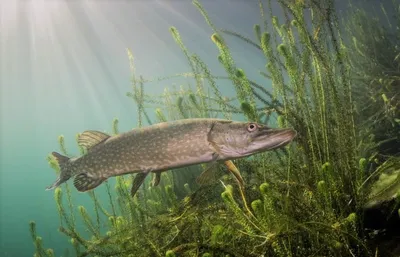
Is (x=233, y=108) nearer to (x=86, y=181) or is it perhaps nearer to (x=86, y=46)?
(x=86, y=181)

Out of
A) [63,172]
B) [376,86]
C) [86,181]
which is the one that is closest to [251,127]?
[86,181]

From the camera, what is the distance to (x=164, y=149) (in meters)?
2.72

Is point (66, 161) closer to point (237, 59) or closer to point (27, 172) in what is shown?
point (237, 59)

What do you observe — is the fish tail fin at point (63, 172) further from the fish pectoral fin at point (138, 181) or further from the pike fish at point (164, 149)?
the fish pectoral fin at point (138, 181)

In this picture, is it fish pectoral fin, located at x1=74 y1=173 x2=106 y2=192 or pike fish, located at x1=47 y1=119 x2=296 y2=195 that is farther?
fish pectoral fin, located at x1=74 y1=173 x2=106 y2=192

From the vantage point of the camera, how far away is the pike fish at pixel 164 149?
254 cm

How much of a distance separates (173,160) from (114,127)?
168 cm

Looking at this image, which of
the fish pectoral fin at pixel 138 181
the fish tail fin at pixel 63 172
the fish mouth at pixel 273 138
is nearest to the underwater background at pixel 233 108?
the fish mouth at pixel 273 138

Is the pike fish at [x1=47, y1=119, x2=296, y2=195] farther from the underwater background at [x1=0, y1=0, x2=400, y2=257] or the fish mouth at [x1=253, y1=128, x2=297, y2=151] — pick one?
the underwater background at [x1=0, y1=0, x2=400, y2=257]

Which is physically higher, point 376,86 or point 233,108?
point 233,108

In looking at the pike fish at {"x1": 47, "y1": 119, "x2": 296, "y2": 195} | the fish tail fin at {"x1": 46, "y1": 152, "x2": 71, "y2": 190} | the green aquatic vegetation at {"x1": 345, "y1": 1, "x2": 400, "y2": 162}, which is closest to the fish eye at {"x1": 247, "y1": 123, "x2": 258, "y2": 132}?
the pike fish at {"x1": 47, "y1": 119, "x2": 296, "y2": 195}

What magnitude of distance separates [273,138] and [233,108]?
34.2 inches

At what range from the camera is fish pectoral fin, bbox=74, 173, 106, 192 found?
283cm

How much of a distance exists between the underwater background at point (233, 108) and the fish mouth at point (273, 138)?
0.46 ft
